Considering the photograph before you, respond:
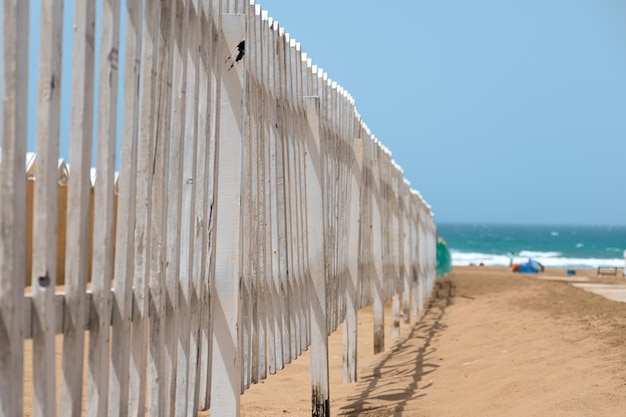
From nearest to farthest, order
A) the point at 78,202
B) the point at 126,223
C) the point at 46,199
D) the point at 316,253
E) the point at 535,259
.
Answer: the point at 46,199, the point at 78,202, the point at 126,223, the point at 316,253, the point at 535,259

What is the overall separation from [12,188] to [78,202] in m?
0.33

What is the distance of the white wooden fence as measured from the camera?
2082 millimetres

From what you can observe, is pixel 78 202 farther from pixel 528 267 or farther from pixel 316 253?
pixel 528 267

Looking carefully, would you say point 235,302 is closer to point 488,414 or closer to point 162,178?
point 162,178

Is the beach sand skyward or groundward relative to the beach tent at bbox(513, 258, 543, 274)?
groundward

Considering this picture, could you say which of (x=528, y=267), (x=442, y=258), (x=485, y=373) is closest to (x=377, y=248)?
(x=485, y=373)

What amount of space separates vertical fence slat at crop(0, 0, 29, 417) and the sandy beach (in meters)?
3.39

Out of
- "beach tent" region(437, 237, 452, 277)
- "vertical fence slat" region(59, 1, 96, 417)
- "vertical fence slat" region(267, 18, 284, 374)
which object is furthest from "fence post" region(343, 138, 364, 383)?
"beach tent" region(437, 237, 452, 277)

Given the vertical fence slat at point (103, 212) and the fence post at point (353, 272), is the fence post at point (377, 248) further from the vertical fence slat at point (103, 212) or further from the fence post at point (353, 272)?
the vertical fence slat at point (103, 212)

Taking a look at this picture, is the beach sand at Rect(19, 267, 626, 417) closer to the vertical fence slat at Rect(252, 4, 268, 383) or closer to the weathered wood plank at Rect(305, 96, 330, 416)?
the weathered wood plank at Rect(305, 96, 330, 416)

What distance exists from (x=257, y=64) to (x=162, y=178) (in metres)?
1.49

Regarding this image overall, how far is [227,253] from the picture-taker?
349cm

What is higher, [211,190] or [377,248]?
[211,190]

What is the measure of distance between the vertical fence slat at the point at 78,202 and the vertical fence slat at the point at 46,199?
0.38ft
